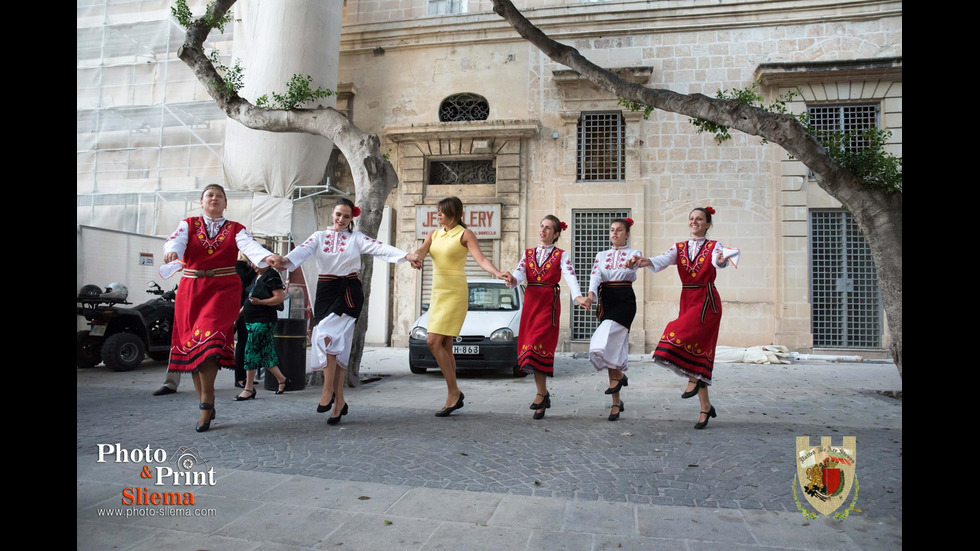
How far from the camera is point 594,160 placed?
15344 mm

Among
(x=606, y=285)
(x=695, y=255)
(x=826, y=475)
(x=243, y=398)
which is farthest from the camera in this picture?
(x=243, y=398)

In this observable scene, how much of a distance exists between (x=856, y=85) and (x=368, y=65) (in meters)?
11.9

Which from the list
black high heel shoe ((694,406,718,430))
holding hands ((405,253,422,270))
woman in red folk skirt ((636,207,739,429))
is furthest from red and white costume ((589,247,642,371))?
holding hands ((405,253,422,270))

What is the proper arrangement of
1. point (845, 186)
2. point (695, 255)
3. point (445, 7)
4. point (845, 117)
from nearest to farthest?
point (695, 255), point (845, 186), point (845, 117), point (445, 7)

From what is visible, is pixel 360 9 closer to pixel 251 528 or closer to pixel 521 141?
pixel 521 141

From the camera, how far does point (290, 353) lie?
24.7 ft

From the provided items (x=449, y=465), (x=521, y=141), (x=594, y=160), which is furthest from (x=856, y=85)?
(x=449, y=465)

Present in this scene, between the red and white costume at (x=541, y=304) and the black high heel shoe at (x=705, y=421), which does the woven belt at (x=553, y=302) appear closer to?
the red and white costume at (x=541, y=304)

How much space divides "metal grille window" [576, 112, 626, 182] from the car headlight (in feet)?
22.9

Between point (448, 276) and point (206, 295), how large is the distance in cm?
205

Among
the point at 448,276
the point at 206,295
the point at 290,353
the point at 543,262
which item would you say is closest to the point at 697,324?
the point at 543,262

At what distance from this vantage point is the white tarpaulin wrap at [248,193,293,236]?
14.5m

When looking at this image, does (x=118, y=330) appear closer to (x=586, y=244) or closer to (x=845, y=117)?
(x=586, y=244)

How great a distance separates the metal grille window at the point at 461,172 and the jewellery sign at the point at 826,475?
1299 cm
